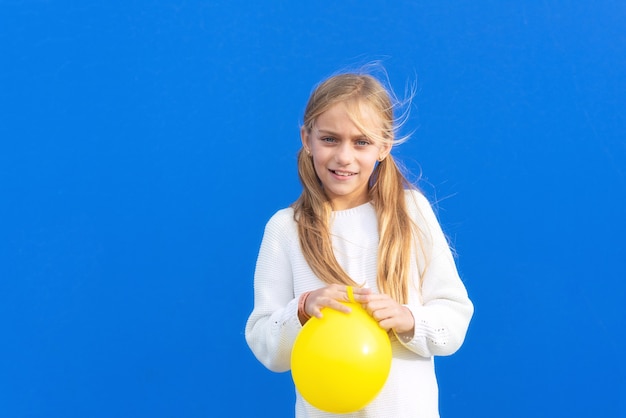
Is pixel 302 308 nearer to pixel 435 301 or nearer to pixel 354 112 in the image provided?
pixel 435 301

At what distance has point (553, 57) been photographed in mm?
2369

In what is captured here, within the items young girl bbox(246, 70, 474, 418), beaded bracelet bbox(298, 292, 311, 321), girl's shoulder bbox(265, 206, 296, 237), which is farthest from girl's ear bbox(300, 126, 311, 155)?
beaded bracelet bbox(298, 292, 311, 321)

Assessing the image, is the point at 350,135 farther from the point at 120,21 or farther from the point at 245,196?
the point at 120,21

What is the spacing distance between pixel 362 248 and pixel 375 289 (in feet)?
0.29

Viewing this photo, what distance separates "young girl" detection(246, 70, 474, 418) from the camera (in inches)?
60.5

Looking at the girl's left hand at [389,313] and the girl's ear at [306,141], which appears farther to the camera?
the girl's ear at [306,141]

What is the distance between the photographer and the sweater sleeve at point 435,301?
4.91 feet

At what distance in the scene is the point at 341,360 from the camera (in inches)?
52.0

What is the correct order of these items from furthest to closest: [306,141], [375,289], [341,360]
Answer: [306,141], [375,289], [341,360]

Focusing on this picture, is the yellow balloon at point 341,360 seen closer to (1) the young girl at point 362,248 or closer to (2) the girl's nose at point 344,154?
(1) the young girl at point 362,248

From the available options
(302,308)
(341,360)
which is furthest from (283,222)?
(341,360)

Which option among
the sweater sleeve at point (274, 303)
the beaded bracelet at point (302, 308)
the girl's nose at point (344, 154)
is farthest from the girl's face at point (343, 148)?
the beaded bracelet at point (302, 308)

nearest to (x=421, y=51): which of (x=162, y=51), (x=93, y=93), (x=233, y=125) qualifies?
(x=233, y=125)

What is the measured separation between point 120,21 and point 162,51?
0.47ft
